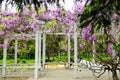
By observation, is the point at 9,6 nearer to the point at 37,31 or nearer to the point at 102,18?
the point at 102,18

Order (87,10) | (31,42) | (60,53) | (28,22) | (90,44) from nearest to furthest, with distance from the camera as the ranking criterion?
(87,10)
(90,44)
(28,22)
(31,42)
(60,53)

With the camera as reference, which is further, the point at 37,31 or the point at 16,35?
the point at 16,35

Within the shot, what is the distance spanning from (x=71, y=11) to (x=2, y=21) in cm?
371

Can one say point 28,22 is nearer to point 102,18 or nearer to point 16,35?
point 16,35

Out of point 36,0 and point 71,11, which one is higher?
point 71,11

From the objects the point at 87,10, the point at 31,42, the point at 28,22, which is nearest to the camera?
the point at 87,10

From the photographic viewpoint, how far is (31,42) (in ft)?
79.1

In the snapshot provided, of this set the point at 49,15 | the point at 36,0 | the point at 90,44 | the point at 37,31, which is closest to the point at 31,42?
the point at 49,15

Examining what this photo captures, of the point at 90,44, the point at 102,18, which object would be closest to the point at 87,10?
the point at 102,18

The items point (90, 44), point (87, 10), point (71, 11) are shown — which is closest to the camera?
point (87, 10)

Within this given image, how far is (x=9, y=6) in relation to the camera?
309cm

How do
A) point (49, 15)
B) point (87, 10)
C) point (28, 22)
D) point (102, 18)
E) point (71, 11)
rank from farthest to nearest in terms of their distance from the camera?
point (49, 15) < point (28, 22) < point (71, 11) < point (102, 18) < point (87, 10)

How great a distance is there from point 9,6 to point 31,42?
21089 millimetres

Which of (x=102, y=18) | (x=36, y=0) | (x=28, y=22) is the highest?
(x=28, y=22)
